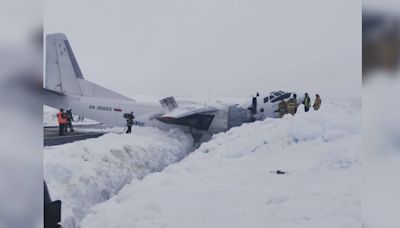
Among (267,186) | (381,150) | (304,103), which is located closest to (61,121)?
(267,186)

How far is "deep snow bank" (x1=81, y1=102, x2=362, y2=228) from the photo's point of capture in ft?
4.25

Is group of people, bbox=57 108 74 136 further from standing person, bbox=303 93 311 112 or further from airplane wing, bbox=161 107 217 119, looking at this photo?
standing person, bbox=303 93 311 112

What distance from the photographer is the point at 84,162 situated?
161cm

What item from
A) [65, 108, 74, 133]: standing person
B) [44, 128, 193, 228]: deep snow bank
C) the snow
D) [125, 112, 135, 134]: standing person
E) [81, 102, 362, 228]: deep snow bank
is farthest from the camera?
[125, 112, 135, 134]: standing person

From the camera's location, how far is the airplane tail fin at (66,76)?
1646 mm

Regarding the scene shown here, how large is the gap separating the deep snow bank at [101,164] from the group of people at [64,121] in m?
0.09

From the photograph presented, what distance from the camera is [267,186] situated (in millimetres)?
1415

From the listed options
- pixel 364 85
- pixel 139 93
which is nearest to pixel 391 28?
pixel 364 85

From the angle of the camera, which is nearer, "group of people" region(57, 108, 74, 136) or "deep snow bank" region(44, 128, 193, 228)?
"deep snow bank" region(44, 128, 193, 228)

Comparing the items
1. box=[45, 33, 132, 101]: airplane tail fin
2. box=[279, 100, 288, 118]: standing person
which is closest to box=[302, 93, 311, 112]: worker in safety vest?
box=[279, 100, 288, 118]: standing person

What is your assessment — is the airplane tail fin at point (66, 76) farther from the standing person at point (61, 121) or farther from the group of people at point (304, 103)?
the group of people at point (304, 103)

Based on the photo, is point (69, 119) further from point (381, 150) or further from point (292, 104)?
point (381, 150)

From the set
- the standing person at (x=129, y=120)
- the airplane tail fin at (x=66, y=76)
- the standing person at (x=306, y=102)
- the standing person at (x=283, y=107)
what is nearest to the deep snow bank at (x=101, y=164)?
the standing person at (x=129, y=120)

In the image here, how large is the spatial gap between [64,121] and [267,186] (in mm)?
997
